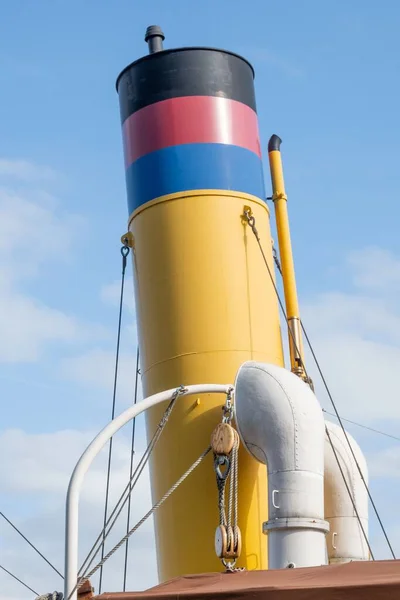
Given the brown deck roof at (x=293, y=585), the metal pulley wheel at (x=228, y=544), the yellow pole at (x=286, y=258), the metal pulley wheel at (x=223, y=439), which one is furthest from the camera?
the yellow pole at (x=286, y=258)

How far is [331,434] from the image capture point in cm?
1313

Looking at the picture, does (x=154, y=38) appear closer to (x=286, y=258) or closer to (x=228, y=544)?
(x=286, y=258)

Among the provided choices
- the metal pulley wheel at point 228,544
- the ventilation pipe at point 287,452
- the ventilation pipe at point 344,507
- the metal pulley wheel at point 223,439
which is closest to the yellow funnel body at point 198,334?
the metal pulley wheel at point 223,439

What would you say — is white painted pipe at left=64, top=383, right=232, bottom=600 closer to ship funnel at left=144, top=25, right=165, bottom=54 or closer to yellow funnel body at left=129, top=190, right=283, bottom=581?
yellow funnel body at left=129, top=190, right=283, bottom=581

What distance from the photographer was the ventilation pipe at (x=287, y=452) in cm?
1083

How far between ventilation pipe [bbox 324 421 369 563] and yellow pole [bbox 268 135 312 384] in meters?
1.05

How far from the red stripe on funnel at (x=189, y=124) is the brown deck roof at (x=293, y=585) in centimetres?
621

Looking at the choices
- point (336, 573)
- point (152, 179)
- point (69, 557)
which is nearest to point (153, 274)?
point (152, 179)

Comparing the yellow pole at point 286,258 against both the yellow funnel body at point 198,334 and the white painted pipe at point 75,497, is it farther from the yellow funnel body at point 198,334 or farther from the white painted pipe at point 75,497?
the white painted pipe at point 75,497

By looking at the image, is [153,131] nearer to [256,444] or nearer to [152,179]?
[152,179]

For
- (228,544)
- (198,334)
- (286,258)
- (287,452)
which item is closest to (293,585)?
(228,544)

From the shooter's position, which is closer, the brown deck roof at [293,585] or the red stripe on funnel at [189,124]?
the brown deck roof at [293,585]

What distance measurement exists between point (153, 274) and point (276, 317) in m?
1.62

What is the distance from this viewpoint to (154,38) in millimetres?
14375
